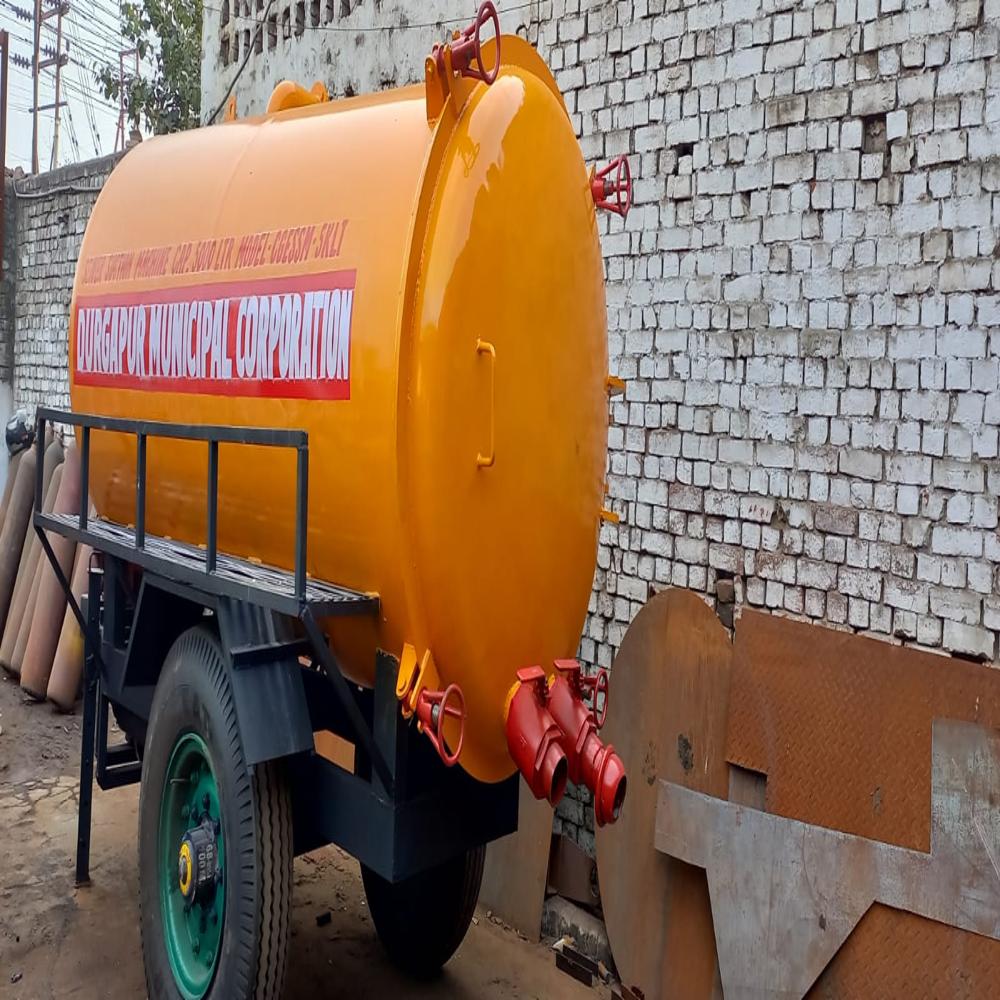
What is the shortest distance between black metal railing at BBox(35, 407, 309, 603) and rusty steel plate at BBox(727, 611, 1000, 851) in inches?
74.2

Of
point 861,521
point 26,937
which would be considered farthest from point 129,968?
point 861,521

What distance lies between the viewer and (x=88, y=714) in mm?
4590

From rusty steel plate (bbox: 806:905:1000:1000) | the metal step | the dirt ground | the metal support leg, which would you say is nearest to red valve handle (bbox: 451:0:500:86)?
the metal step

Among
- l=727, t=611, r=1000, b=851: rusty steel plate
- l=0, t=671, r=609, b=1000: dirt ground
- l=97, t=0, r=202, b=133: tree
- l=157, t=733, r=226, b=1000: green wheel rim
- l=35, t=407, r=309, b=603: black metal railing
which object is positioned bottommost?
l=0, t=671, r=609, b=1000: dirt ground

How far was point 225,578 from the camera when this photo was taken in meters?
3.00

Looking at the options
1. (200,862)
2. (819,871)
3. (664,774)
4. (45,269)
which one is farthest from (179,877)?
(45,269)

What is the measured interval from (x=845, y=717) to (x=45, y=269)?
8.61 m

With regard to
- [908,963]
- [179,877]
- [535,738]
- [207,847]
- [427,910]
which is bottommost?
[427,910]

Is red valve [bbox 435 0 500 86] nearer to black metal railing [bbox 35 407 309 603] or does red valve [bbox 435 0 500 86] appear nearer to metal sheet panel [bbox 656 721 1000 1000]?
black metal railing [bbox 35 407 309 603]

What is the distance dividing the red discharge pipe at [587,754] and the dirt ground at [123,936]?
5.36ft

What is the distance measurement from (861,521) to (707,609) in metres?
0.73

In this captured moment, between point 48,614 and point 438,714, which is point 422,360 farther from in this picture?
point 48,614

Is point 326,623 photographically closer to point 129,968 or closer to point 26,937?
point 129,968

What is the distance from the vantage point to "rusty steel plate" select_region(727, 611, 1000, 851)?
334cm
